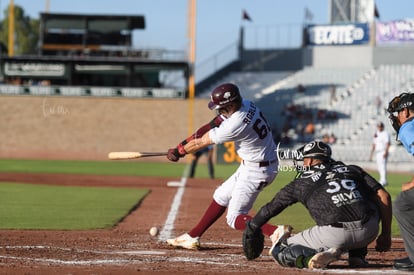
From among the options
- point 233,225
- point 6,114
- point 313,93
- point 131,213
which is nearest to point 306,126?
point 313,93

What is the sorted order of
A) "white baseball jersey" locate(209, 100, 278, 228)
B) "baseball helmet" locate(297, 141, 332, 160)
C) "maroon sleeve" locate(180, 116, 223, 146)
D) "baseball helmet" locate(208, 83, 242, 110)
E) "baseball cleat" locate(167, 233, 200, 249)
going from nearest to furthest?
"baseball helmet" locate(297, 141, 332, 160) < "baseball helmet" locate(208, 83, 242, 110) < "white baseball jersey" locate(209, 100, 278, 228) < "maroon sleeve" locate(180, 116, 223, 146) < "baseball cleat" locate(167, 233, 200, 249)

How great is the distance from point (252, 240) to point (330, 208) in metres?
0.94

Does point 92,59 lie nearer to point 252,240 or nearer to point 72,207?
point 72,207

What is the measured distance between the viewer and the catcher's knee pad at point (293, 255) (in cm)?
808

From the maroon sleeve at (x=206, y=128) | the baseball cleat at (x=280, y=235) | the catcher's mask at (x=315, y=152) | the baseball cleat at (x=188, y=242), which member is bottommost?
the baseball cleat at (x=188, y=242)

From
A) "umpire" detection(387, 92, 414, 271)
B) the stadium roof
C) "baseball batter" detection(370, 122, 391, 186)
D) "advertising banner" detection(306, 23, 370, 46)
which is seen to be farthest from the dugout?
"umpire" detection(387, 92, 414, 271)

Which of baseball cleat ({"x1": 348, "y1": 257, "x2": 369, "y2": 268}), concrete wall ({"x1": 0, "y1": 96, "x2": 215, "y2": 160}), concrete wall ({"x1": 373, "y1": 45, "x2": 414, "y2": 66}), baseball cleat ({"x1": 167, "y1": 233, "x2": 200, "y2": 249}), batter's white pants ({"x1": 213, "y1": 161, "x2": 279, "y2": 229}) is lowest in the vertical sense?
concrete wall ({"x1": 0, "y1": 96, "x2": 215, "y2": 160})

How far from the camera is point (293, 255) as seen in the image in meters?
8.13

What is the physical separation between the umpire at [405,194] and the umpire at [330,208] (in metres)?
0.12

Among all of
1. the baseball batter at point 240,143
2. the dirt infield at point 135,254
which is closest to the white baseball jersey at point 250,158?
the baseball batter at point 240,143

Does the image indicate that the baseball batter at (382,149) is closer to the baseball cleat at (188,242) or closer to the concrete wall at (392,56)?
the baseball cleat at (188,242)

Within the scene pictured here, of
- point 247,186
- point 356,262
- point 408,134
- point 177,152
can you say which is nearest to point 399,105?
point 408,134

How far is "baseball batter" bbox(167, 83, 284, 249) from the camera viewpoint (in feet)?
30.0

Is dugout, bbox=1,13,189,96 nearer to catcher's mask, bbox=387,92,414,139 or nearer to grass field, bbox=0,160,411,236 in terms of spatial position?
grass field, bbox=0,160,411,236
